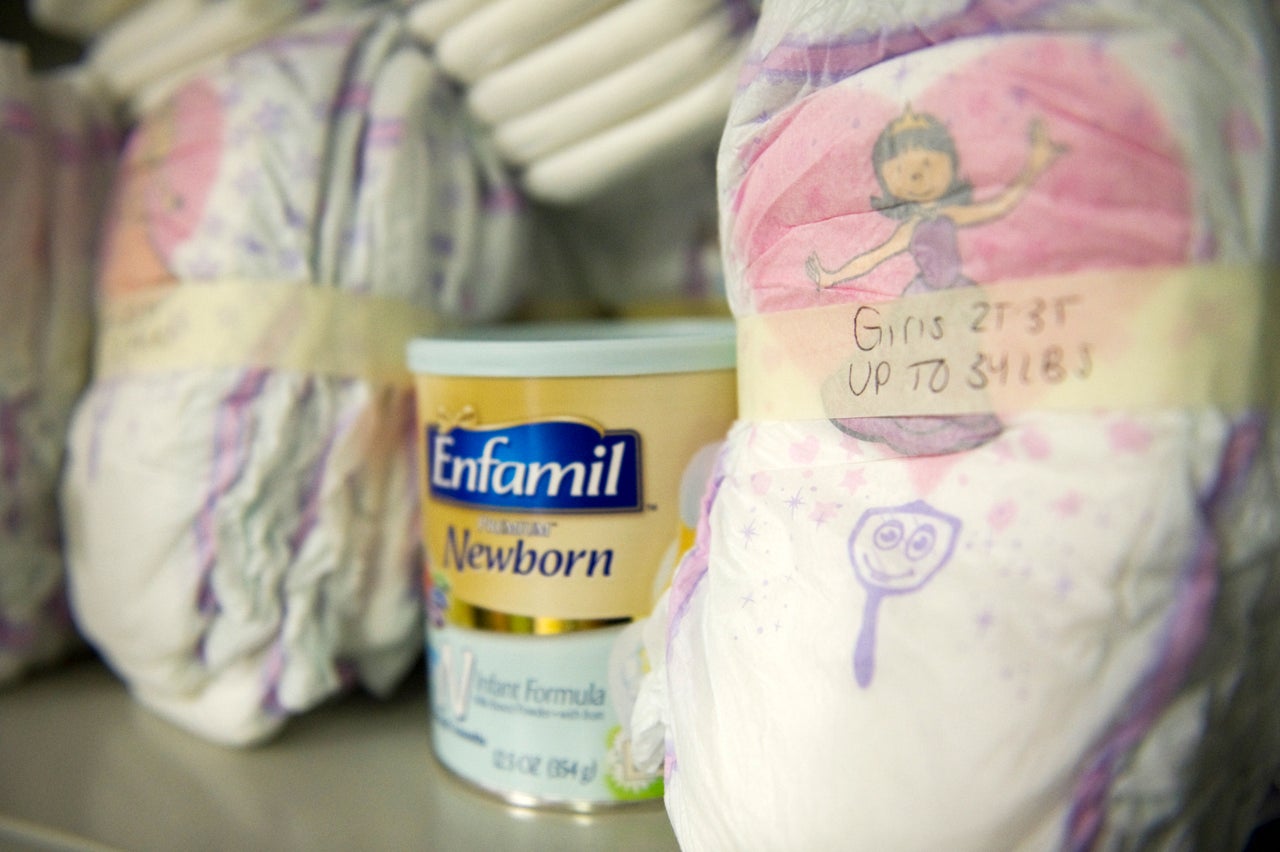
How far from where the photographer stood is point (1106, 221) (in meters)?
0.29

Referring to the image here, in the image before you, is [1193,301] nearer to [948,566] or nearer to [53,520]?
[948,566]

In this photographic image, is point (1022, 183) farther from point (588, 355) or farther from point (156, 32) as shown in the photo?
point (156, 32)

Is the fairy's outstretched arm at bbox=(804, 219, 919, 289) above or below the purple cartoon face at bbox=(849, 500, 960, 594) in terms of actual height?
above

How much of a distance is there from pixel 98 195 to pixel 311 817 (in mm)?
438

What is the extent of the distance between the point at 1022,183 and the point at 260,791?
49cm

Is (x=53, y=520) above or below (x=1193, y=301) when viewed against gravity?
below

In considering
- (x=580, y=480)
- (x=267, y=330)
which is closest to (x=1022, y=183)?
(x=580, y=480)

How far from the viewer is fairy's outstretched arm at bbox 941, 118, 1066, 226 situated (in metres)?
0.30

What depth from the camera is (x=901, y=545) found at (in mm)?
320

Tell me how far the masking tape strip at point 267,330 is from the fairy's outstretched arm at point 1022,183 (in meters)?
0.35

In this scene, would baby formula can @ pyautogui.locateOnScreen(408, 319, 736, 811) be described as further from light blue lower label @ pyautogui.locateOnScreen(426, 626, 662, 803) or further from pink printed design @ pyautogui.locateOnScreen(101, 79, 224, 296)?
pink printed design @ pyautogui.locateOnScreen(101, 79, 224, 296)

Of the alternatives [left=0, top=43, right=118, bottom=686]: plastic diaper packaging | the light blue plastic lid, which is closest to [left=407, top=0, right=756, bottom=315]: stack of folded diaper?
the light blue plastic lid

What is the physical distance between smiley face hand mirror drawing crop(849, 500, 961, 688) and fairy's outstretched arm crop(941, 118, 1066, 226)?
10 centimetres

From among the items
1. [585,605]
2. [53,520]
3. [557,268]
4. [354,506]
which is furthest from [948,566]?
[53,520]
